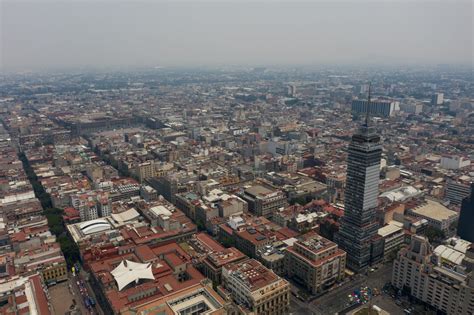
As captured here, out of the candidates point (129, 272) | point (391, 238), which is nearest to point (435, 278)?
point (391, 238)

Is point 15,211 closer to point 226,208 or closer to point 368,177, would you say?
point 226,208

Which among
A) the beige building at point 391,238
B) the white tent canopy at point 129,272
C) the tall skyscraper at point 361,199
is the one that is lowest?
the beige building at point 391,238

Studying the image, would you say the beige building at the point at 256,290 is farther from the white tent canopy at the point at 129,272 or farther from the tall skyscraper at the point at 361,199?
the tall skyscraper at the point at 361,199

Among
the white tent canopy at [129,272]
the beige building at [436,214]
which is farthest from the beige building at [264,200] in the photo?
the white tent canopy at [129,272]

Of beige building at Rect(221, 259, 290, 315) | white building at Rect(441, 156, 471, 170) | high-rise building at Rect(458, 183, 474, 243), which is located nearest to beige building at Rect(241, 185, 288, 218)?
beige building at Rect(221, 259, 290, 315)

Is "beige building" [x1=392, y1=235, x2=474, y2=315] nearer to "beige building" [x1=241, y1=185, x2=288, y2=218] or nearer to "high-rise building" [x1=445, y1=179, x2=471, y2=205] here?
"beige building" [x1=241, y1=185, x2=288, y2=218]

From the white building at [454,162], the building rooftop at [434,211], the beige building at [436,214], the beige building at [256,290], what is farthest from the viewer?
the white building at [454,162]

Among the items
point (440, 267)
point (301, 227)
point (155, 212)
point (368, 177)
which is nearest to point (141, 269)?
point (155, 212)
